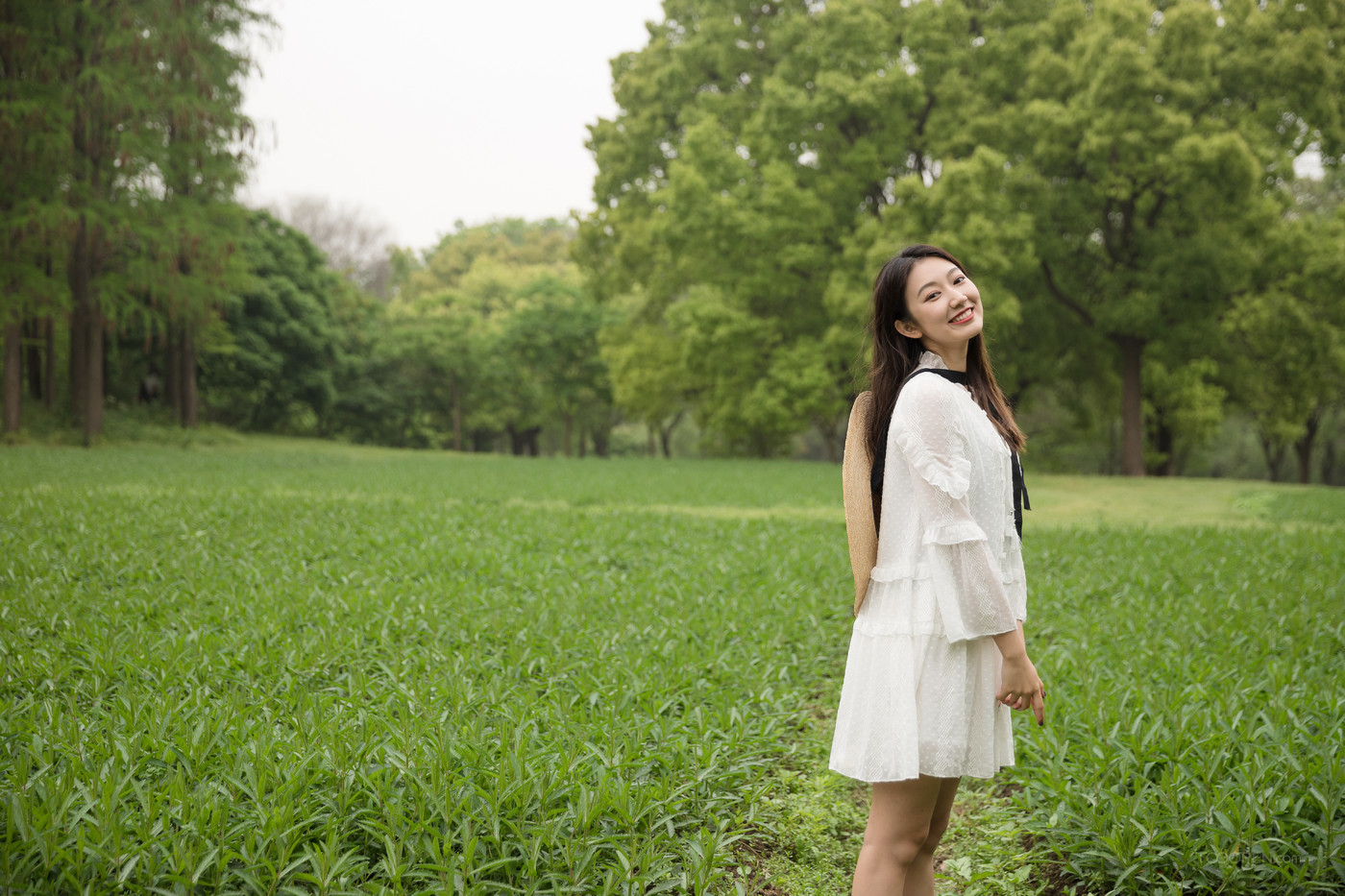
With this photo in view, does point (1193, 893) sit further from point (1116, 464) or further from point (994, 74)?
point (1116, 464)

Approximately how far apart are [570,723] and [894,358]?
2118 mm

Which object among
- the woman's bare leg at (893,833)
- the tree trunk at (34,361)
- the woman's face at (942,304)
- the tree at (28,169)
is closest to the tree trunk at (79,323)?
the tree at (28,169)

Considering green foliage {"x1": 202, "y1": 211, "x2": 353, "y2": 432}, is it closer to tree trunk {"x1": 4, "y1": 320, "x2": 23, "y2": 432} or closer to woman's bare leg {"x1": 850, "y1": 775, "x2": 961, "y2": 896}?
tree trunk {"x1": 4, "y1": 320, "x2": 23, "y2": 432}

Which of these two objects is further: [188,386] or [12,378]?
[188,386]

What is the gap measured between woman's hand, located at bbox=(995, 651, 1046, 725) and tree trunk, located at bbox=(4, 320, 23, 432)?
74.5 ft

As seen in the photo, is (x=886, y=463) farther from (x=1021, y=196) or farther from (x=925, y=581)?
(x=1021, y=196)

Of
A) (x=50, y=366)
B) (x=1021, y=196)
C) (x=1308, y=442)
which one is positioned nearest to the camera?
(x=1021, y=196)

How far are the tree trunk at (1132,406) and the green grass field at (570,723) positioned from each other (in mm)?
14439

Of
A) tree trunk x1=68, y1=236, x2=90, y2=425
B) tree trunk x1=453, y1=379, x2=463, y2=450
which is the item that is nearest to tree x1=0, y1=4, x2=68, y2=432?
tree trunk x1=68, y1=236, x2=90, y2=425

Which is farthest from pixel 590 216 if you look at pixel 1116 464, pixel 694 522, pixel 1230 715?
pixel 1230 715

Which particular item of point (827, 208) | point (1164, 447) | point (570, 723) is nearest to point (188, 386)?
point (827, 208)

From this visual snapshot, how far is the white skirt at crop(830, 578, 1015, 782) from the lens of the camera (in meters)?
1.92

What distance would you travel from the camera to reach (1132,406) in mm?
21250

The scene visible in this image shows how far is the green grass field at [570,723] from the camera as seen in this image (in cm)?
249
